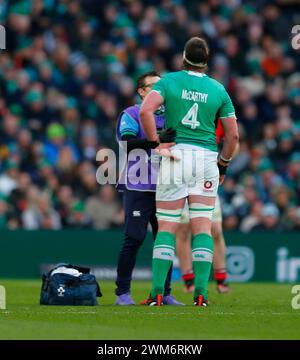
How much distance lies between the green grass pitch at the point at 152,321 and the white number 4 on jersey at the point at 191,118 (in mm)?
1711

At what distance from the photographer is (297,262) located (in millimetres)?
20078

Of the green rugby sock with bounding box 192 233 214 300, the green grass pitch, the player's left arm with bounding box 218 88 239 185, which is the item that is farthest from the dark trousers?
the player's left arm with bounding box 218 88 239 185

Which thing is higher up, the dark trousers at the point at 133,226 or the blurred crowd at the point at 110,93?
the blurred crowd at the point at 110,93

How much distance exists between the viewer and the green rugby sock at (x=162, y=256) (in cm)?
1134

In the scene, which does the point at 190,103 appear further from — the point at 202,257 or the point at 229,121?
the point at 202,257

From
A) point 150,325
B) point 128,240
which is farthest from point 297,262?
point 150,325

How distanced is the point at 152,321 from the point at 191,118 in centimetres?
221

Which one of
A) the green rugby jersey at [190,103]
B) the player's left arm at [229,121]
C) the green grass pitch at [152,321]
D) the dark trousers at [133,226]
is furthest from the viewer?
the dark trousers at [133,226]

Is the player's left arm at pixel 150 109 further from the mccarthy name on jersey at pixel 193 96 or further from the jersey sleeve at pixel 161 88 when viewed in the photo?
the mccarthy name on jersey at pixel 193 96

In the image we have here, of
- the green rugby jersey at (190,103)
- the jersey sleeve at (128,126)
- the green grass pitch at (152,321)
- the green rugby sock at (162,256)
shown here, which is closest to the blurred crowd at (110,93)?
the green grass pitch at (152,321)

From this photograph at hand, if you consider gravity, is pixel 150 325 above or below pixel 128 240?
below

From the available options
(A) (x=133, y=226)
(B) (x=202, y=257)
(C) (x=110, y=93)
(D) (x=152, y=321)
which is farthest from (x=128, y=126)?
(C) (x=110, y=93)

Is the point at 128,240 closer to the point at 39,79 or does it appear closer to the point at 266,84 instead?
the point at 39,79

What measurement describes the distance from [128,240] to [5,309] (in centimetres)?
Answer: 141
